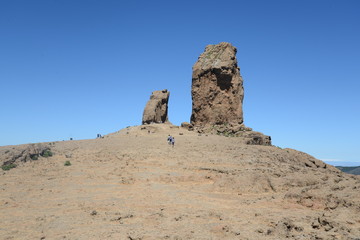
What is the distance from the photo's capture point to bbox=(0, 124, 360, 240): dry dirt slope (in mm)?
6949

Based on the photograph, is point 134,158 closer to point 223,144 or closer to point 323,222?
point 223,144

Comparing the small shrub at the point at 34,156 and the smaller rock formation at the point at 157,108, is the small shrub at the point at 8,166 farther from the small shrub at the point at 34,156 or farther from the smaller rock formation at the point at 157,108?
the smaller rock formation at the point at 157,108

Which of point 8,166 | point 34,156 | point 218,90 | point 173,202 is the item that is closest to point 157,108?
point 218,90

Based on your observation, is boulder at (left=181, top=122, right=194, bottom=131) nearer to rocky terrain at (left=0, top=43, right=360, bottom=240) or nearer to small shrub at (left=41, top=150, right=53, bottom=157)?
rocky terrain at (left=0, top=43, right=360, bottom=240)

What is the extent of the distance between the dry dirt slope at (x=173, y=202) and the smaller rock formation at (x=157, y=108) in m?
25.5

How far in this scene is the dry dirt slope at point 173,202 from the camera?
6.95 m

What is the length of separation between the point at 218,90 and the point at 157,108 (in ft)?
42.3

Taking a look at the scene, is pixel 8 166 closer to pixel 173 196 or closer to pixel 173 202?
pixel 173 196

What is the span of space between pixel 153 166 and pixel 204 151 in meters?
5.65

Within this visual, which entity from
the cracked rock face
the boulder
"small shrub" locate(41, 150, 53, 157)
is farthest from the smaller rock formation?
"small shrub" locate(41, 150, 53, 157)

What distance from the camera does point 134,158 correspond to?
19.5m

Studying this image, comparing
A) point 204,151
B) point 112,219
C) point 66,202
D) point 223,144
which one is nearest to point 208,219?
point 112,219

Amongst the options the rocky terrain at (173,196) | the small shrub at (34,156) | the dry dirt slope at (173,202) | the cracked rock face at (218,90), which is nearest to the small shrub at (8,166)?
the rocky terrain at (173,196)

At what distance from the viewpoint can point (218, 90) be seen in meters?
35.5
